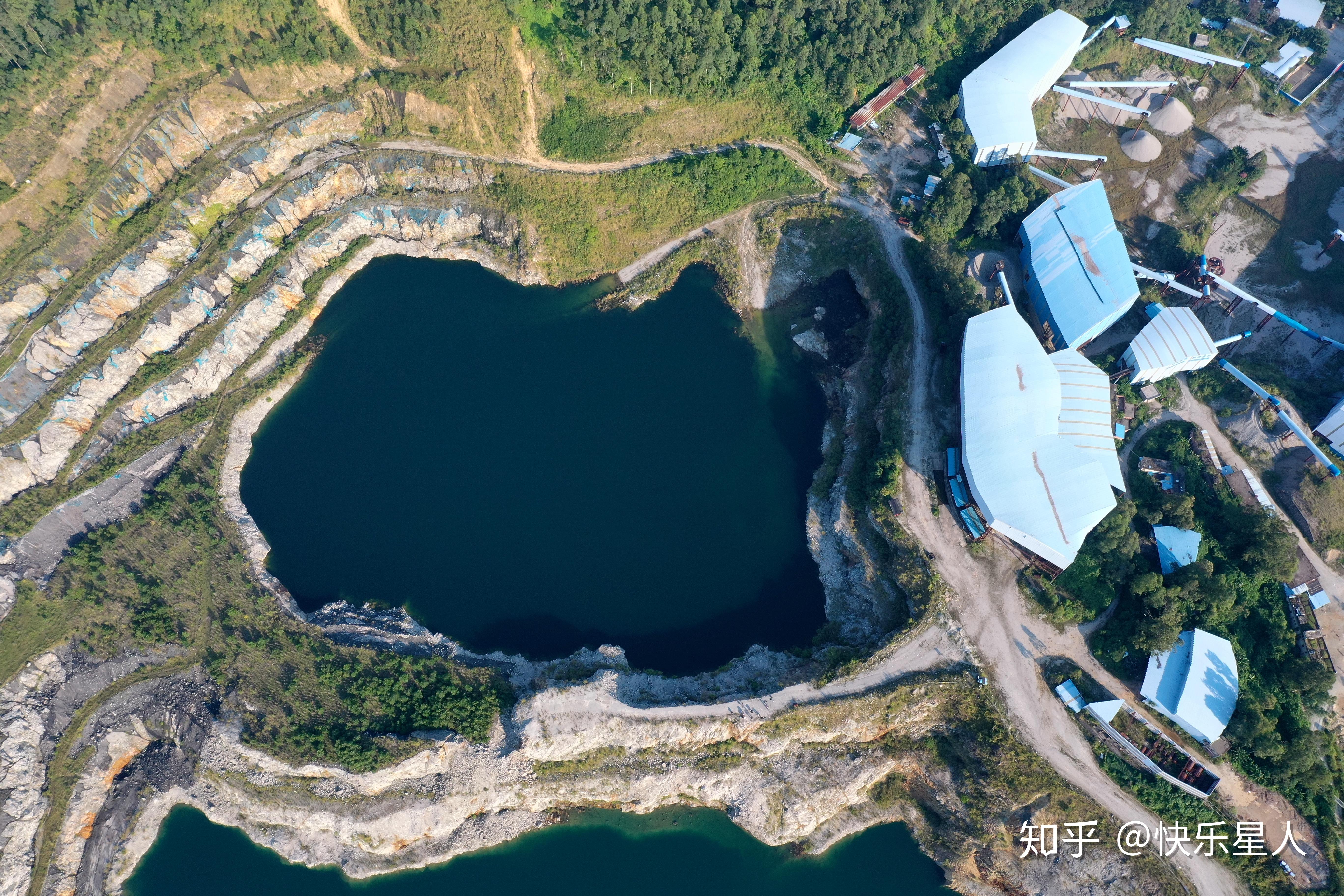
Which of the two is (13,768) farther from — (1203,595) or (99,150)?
(1203,595)

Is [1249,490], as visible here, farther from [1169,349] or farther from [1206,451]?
[1169,349]

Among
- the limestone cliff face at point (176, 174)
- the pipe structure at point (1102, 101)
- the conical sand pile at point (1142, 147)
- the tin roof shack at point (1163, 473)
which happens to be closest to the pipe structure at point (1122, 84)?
the pipe structure at point (1102, 101)

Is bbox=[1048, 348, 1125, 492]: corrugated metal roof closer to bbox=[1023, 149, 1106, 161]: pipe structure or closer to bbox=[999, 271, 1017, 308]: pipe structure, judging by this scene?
bbox=[999, 271, 1017, 308]: pipe structure

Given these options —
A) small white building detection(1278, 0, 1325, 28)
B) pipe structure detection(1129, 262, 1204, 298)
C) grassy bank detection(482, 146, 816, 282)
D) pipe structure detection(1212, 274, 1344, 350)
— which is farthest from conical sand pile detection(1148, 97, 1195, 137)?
grassy bank detection(482, 146, 816, 282)

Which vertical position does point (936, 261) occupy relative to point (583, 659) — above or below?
above

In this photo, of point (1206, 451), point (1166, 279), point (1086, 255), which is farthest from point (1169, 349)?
point (1086, 255)

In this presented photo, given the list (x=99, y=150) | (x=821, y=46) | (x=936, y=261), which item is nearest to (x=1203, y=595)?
(x=936, y=261)
